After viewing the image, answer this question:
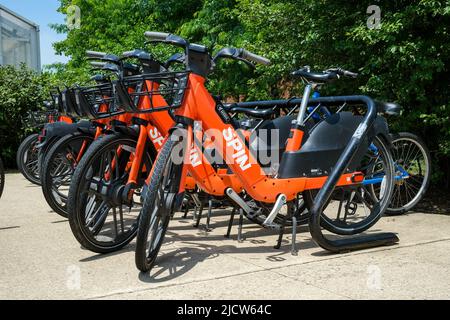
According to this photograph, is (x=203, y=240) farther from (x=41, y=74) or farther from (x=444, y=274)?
(x=41, y=74)

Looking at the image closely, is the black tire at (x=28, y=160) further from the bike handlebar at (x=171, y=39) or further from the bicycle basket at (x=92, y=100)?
the bike handlebar at (x=171, y=39)

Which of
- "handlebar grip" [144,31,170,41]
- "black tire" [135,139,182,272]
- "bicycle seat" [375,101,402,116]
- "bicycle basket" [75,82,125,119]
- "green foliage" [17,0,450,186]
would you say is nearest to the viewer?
"black tire" [135,139,182,272]

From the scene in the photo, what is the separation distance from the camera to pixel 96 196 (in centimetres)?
449

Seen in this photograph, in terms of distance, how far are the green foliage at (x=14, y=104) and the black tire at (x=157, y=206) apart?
8.37 meters

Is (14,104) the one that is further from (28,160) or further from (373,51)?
(373,51)

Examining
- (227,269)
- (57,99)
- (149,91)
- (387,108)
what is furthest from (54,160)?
(387,108)

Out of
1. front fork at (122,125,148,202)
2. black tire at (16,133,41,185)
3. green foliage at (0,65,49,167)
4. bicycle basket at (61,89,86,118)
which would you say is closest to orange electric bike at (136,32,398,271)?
front fork at (122,125,148,202)

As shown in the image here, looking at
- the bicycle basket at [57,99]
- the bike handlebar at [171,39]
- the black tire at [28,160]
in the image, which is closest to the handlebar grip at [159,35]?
the bike handlebar at [171,39]

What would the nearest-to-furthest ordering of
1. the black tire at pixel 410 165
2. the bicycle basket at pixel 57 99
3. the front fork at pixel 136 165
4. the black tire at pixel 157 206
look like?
the black tire at pixel 157 206, the front fork at pixel 136 165, the bicycle basket at pixel 57 99, the black tire at pixel 410 165

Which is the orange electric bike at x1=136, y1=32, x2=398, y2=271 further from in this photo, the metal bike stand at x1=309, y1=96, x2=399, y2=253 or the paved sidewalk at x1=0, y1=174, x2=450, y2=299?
the paved sidewalk at x1=0, y1=174, x2=450, y2=299

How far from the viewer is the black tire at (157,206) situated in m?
3.55

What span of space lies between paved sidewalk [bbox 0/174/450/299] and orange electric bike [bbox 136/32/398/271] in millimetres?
233

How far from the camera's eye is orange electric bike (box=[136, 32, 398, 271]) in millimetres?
3797

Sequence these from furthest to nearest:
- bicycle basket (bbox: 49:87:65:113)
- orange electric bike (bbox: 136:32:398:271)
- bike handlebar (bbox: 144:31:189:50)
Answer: bicycle basket (bbox: 49:87:65:113)
bike handlebar (bbox: 144:31:189:50)
orange electric bike (bbox: 136:32:398:271)
